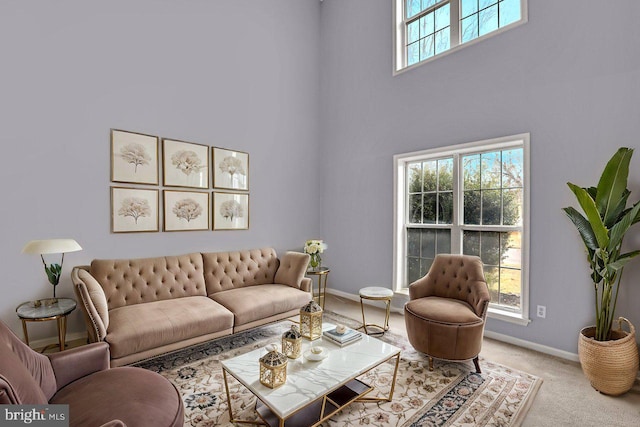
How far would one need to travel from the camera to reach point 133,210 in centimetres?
351

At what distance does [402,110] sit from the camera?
14.0 feet

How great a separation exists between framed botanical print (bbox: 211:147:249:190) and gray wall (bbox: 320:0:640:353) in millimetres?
1648

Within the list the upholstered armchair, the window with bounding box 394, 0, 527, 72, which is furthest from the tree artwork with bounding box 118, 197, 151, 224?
the window with bounding box 394, 0, 527, 72

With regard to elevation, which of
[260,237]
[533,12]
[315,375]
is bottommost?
[315,375]

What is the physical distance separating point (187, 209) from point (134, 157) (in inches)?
32.4

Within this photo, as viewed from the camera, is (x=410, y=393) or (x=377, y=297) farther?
(x=377, y=297)

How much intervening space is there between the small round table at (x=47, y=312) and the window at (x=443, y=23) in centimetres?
462

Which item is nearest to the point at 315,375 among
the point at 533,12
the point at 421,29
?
the point at 533,12

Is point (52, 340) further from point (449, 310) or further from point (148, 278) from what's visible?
point (449, 310)

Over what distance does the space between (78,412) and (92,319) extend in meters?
1.12

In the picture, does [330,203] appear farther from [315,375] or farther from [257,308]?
[315,375]

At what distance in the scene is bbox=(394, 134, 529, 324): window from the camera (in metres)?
3.35

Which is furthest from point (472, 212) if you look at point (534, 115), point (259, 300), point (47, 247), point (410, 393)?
point (47, 247)

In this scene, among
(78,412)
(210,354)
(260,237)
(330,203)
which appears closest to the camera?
(78,412)
